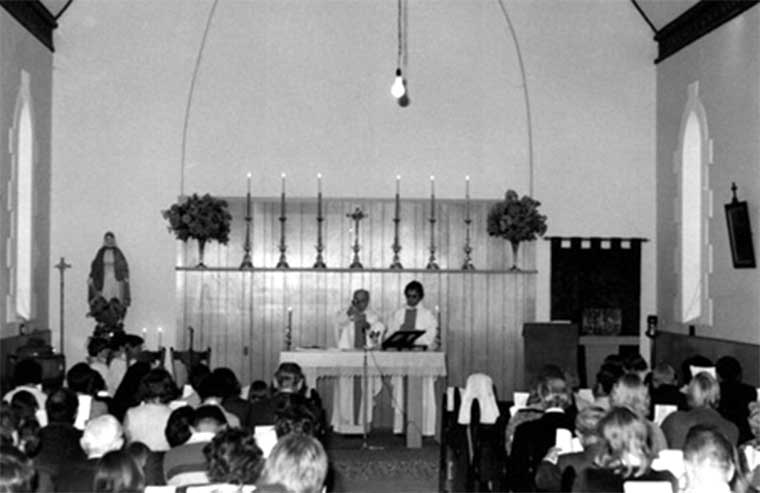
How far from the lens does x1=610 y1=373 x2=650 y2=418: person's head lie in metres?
7.98

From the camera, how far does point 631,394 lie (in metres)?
7.99

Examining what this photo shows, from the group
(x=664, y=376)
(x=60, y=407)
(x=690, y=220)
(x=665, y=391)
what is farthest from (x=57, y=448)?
(x=690, y=220)

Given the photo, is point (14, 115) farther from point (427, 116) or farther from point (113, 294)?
point (427, 116)

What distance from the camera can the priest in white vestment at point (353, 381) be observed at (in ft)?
46.3

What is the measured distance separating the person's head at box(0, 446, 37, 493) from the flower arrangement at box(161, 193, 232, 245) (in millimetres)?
10410

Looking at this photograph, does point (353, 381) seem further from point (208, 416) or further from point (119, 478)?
point (119, 478)

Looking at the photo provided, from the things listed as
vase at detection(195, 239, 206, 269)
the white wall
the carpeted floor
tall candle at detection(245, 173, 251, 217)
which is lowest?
the carpeted floor

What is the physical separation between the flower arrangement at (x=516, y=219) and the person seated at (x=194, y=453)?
366 inches

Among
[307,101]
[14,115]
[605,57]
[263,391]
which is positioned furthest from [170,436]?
[605,57]

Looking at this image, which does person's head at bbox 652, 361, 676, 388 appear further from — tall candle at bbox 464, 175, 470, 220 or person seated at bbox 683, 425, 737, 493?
tall candle at bbox 464, 175, 470, 220

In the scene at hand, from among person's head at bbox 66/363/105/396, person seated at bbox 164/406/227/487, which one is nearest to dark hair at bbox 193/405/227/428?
person seated at bbox 164/406/227/487

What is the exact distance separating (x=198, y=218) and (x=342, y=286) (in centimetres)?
233

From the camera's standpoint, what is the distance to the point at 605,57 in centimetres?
1692

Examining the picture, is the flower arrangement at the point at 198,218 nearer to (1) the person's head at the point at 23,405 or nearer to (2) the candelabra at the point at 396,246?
(2) the candelabra at the point at 396,246
